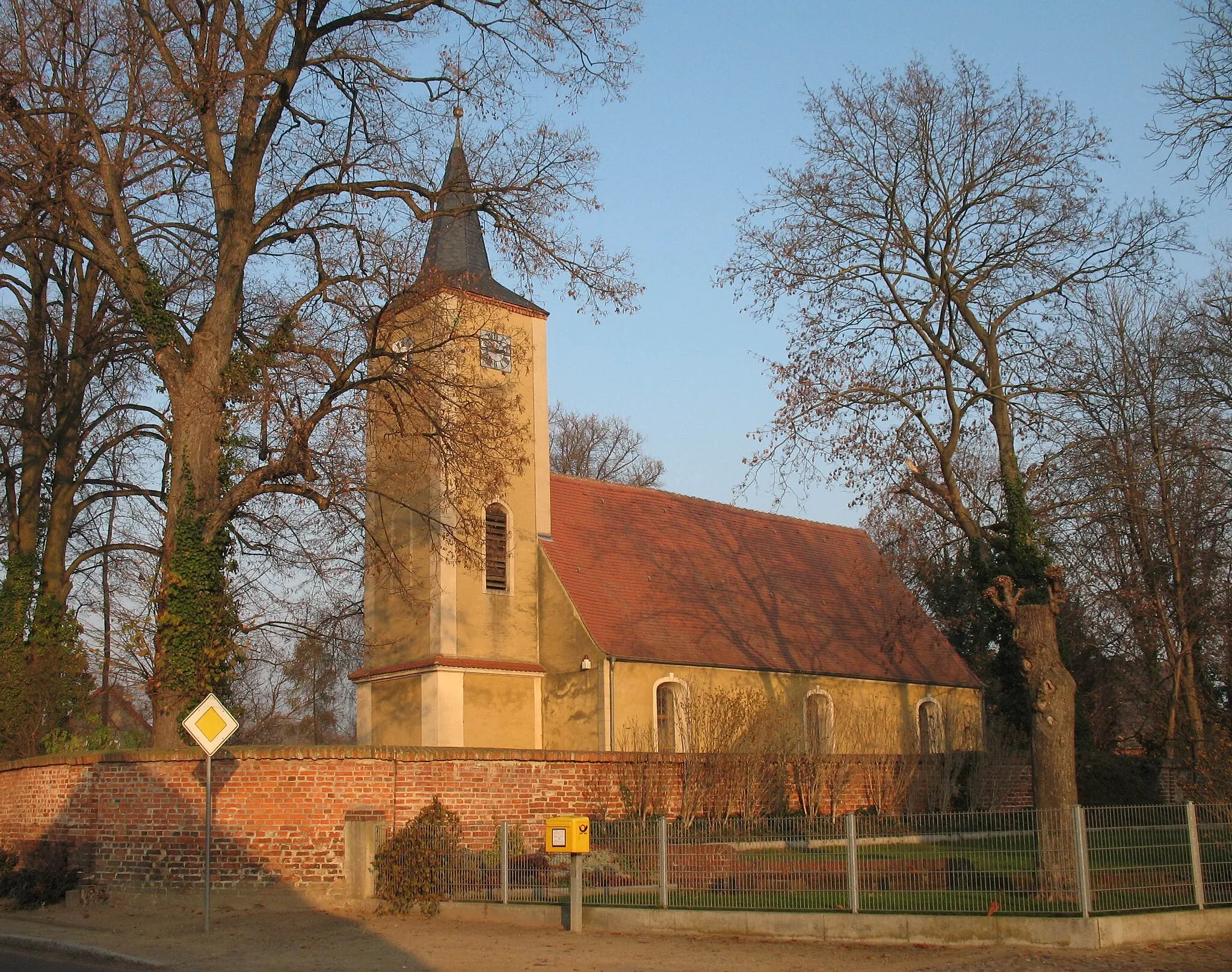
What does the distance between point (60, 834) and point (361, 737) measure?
413 inches

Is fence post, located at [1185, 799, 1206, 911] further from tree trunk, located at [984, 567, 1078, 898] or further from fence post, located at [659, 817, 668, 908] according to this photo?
fence post, located at [659, 817, 668, 908]

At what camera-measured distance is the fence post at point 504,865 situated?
46.3 ft

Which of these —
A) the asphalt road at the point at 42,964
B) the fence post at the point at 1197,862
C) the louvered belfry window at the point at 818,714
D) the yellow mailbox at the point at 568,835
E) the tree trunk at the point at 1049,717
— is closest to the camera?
the asphalt road at the point at 42,964

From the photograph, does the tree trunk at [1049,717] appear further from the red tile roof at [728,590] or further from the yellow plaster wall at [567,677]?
the yellow plaster wall at [567,677]

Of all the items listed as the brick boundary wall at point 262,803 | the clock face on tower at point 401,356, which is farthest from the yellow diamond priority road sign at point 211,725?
the clock face on tower at point 401,356

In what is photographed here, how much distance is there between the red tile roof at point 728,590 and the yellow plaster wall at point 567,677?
27 cm

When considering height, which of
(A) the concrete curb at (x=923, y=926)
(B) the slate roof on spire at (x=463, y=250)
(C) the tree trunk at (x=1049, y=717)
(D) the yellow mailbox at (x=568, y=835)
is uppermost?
(B) the slate roof on spire at (x=463, y=250)

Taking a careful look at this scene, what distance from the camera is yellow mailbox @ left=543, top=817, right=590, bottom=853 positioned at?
12.9 m

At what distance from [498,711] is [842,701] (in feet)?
30.4

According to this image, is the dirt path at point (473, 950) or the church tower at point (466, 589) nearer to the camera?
the dirt path at point (473, 950)

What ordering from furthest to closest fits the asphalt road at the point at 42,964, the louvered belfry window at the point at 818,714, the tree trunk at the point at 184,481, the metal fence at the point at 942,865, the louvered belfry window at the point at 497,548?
the louvered belfry window at the point at 818,714 → the louvered belfry window at the point at 497,548 → the tree trunk at the point at 184,481 → the metal fence at the point at 942,865 → the asphalt road at the point at 42,964

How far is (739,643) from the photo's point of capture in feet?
94.3

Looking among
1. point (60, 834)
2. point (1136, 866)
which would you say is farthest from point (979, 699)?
point (60, 834)

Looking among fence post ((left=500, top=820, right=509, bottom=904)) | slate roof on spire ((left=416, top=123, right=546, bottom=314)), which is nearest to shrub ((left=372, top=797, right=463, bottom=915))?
fence post ((left=500, top=820, right=509, bottom=904))
